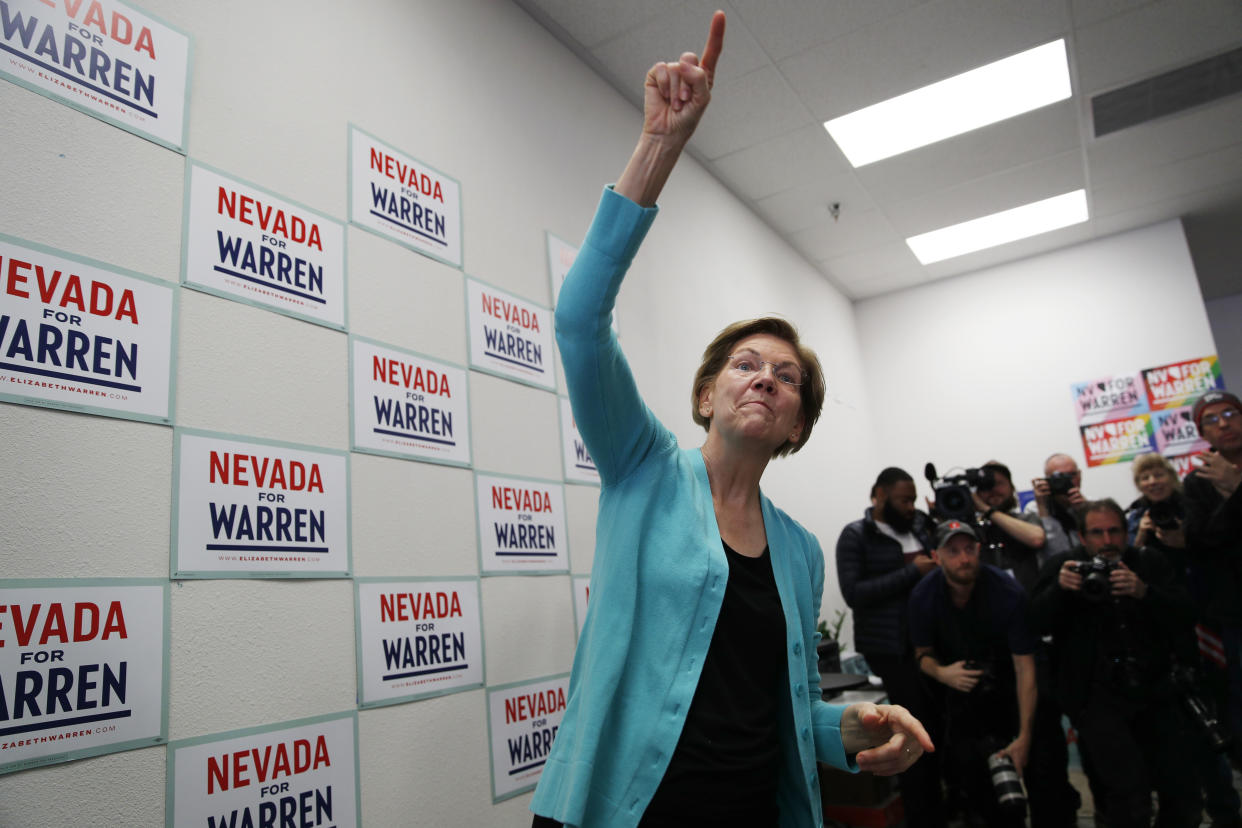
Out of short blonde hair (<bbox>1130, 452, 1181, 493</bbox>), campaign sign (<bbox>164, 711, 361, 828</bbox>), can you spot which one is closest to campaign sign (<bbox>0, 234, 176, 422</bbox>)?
campaign sign (<bbox>164, 711, 361, 828</bbox>)

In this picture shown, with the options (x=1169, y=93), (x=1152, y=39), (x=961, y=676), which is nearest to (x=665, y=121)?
(x=961, y=676)

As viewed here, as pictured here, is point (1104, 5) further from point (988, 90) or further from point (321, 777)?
point (321, 777)

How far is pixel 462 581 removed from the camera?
203 cm

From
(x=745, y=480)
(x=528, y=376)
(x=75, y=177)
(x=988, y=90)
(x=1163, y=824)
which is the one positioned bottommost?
(x=1163, y=824)

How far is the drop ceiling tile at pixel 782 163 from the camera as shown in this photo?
398 cm

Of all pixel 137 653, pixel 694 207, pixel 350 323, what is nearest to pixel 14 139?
pixel 350 323

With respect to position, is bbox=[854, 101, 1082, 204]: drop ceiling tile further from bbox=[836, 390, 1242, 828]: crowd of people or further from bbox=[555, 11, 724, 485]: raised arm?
bbox=[555, 11, 724, 485]: raised arm

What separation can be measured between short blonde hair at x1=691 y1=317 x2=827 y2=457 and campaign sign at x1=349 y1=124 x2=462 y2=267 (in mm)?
1082

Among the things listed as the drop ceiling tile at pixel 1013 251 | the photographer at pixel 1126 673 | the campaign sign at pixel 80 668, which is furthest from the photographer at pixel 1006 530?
the campaign sign at pixel 80 668

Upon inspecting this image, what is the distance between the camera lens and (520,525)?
2.26 m

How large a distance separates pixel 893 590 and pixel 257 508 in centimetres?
250

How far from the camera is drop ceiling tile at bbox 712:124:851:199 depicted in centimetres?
398

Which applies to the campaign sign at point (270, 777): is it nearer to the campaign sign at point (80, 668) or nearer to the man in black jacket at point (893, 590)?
the campaign sign at point (80, 668)

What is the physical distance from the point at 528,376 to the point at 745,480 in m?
1.30
